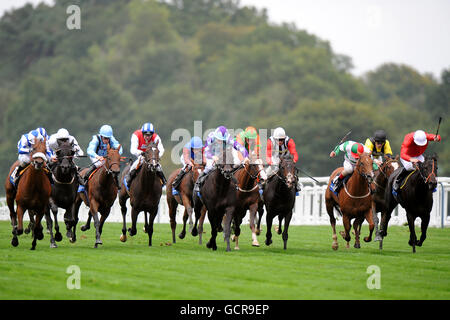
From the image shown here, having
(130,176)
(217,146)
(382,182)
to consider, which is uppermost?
(217,146)

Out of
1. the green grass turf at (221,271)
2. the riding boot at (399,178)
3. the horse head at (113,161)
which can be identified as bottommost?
the green grass turf at (221,271)

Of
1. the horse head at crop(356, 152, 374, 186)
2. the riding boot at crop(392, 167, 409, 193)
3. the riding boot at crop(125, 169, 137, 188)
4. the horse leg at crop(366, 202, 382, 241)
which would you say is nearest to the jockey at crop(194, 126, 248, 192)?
the riding boot at crop(125, 169, 137, 188)

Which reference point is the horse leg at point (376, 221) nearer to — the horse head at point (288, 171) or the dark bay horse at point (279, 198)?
the dark bay horse at point (279, 198)

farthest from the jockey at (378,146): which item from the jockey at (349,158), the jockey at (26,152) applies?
the jockey at (26,152)

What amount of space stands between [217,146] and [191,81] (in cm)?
6729

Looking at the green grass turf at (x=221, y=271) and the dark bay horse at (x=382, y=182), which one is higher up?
the dark bay horse at (x=382, y=182)

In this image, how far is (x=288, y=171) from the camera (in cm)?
1511

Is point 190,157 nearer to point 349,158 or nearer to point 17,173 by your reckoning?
point 349,158

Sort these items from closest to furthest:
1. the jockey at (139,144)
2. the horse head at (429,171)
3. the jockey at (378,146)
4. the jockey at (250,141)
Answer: the horse head at (429,171), the jockey at (139,144), the jockey at (250,141), the jockey at (378,146)

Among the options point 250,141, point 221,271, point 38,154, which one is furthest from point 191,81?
point 221,271

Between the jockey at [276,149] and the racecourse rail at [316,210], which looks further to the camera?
the racecourse rail at [316,210]

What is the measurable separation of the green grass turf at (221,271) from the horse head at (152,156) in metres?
Result: 1.46

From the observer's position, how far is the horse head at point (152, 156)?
15.7 m
